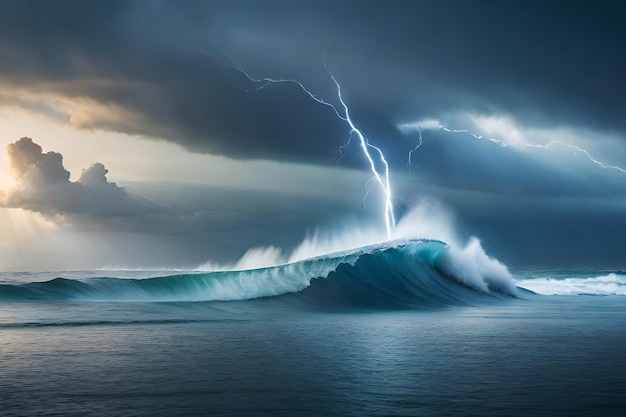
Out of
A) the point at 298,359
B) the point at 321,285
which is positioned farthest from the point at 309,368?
the point at 321,285

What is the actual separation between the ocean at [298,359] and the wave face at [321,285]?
0.58 metres

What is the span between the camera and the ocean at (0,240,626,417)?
21.9 ft

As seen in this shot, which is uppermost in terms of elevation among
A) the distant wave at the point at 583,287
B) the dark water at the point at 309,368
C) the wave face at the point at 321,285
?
the distant wave at the point at 583,287

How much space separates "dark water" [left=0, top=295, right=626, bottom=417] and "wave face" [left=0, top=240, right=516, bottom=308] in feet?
27.2

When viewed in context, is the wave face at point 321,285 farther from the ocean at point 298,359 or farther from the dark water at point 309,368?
the dark water at point 309,368

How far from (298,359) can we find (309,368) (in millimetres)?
885

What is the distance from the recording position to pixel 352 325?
15.8m

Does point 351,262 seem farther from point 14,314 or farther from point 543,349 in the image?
point 543,349

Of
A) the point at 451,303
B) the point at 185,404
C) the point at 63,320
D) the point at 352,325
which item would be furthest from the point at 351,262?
the point at 185,404

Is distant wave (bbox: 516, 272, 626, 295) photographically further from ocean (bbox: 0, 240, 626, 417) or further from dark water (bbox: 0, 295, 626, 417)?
dark water (bbox: 0, 295, 626, 417)

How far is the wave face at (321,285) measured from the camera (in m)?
24.6

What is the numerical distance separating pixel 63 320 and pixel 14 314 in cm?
218

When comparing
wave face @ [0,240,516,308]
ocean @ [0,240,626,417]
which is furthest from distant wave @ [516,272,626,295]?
ocean @ [0,240,626,417]

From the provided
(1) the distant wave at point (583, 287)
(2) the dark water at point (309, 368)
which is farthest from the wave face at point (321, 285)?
(1) the distant wave at point (583, 287)
